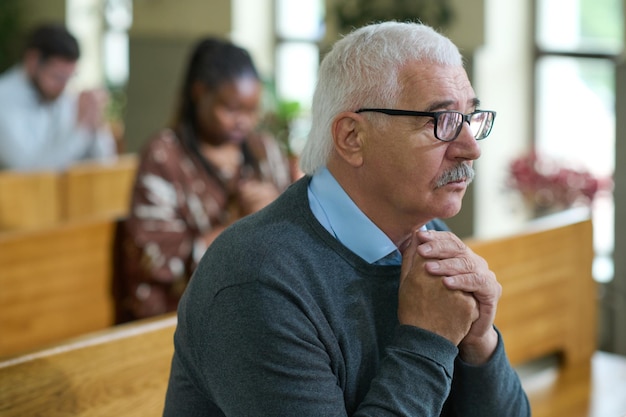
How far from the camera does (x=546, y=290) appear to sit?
3041mm

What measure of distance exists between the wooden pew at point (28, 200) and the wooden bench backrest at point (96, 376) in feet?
8.18

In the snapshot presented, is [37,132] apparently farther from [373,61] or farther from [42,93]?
[373,61]

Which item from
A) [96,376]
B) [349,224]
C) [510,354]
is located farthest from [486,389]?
[510,354]

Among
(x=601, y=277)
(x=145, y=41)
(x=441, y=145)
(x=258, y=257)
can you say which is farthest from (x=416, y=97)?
(x=145, y=41)

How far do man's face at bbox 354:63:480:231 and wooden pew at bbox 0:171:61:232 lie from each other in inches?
129

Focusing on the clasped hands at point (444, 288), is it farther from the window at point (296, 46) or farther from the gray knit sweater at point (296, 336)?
the window at point (296, 46)

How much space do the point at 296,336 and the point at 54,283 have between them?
7.10 feet

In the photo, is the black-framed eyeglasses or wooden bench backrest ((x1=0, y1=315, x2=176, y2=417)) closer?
the black-framed eyeglasses

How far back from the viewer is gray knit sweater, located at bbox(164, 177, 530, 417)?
1495 millimetres

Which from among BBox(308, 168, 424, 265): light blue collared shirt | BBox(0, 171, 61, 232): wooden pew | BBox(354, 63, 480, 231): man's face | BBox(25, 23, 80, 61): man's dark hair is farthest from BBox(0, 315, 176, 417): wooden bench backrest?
BBox(25, 23, 80, 61): man's dark hair

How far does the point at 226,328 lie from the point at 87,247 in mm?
2151

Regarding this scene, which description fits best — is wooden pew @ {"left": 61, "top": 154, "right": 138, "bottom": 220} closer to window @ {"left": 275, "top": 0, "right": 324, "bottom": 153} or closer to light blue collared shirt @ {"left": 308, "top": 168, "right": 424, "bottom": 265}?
window @ {"left": 275, "top": 0, "right": 324, "bottom": 153}

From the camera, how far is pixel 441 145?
161 centimetres

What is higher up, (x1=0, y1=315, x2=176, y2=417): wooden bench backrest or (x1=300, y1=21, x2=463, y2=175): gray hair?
(x1=300, y1=21, x2=463, y2=175): gray hair
